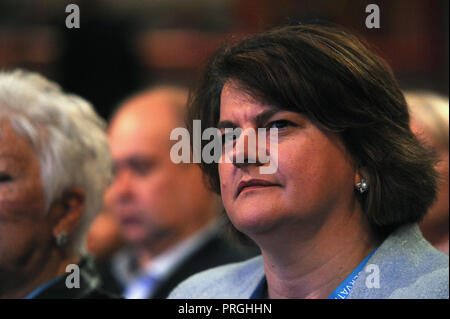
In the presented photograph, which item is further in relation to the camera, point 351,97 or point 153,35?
point 153,35

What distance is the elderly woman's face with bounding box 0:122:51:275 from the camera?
2.05m

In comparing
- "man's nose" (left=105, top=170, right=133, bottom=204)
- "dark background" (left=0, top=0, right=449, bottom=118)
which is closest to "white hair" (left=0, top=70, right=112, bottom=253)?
"man's nose" (left=105, top=170, right=133, bottom=204)

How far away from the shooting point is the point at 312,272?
174cm

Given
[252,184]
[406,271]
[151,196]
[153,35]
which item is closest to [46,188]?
[252,184]

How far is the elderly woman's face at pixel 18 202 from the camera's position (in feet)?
6.72

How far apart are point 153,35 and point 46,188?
3.45 m

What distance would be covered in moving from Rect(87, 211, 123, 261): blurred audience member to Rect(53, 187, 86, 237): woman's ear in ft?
4.46

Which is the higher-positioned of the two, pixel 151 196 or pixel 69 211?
pixel 69 211

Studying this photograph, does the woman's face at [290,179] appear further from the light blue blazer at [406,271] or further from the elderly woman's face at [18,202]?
the elderly woman's face at [18,202]

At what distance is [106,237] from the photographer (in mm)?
3746

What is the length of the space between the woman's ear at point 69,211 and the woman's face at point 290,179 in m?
0.67

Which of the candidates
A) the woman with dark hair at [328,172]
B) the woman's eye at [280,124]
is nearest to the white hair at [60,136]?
the woman with dark hair at [328,172]

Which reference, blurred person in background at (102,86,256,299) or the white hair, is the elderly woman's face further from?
blurred person in background at (102,86,256,299)

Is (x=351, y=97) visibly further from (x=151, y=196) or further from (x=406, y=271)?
(x=151, y=196)
